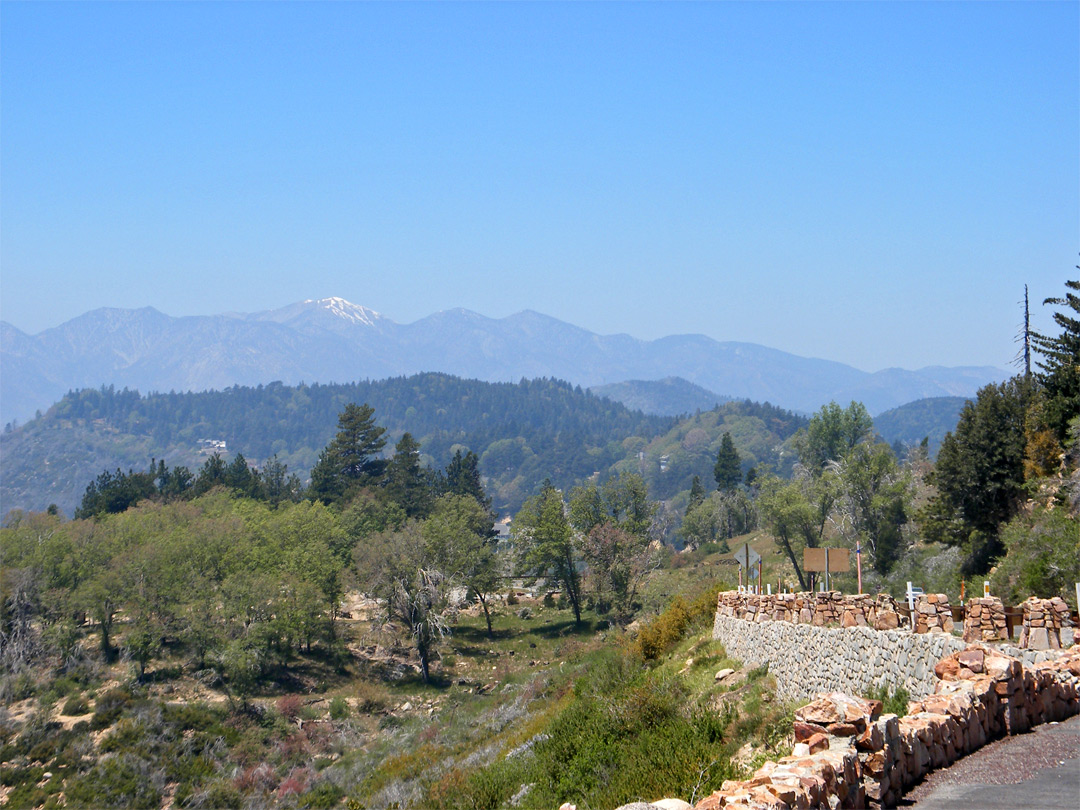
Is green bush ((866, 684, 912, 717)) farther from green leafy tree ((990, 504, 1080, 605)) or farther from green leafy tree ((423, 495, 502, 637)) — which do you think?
green leafy tree ((423, 495, 502, 637))

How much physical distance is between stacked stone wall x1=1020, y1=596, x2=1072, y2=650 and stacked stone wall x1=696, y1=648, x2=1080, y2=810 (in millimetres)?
941

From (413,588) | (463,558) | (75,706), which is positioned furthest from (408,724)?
(463,558)

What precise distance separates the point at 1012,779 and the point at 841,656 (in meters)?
7.42

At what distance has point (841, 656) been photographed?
53.3 feet

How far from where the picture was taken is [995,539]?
134 ft

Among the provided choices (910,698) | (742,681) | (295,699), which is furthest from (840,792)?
(295,699)

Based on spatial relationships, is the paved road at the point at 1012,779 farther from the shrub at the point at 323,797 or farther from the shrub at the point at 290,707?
the shrub at the point at 290,707

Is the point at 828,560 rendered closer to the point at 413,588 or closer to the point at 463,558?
the point at 413,588

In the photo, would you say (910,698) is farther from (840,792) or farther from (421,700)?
(421,700)

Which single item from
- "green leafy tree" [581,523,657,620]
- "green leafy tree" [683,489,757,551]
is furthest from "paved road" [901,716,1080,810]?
"green leafy tree" [683,489,757,551]

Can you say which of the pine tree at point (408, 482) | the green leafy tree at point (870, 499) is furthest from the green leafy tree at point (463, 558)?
the green leafy tree at point (870, 499)

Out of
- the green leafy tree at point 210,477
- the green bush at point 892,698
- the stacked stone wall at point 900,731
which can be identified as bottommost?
the green bush at point 892,698

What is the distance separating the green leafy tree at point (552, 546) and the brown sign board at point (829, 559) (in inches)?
1882

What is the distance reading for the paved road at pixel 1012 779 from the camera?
8250mm
